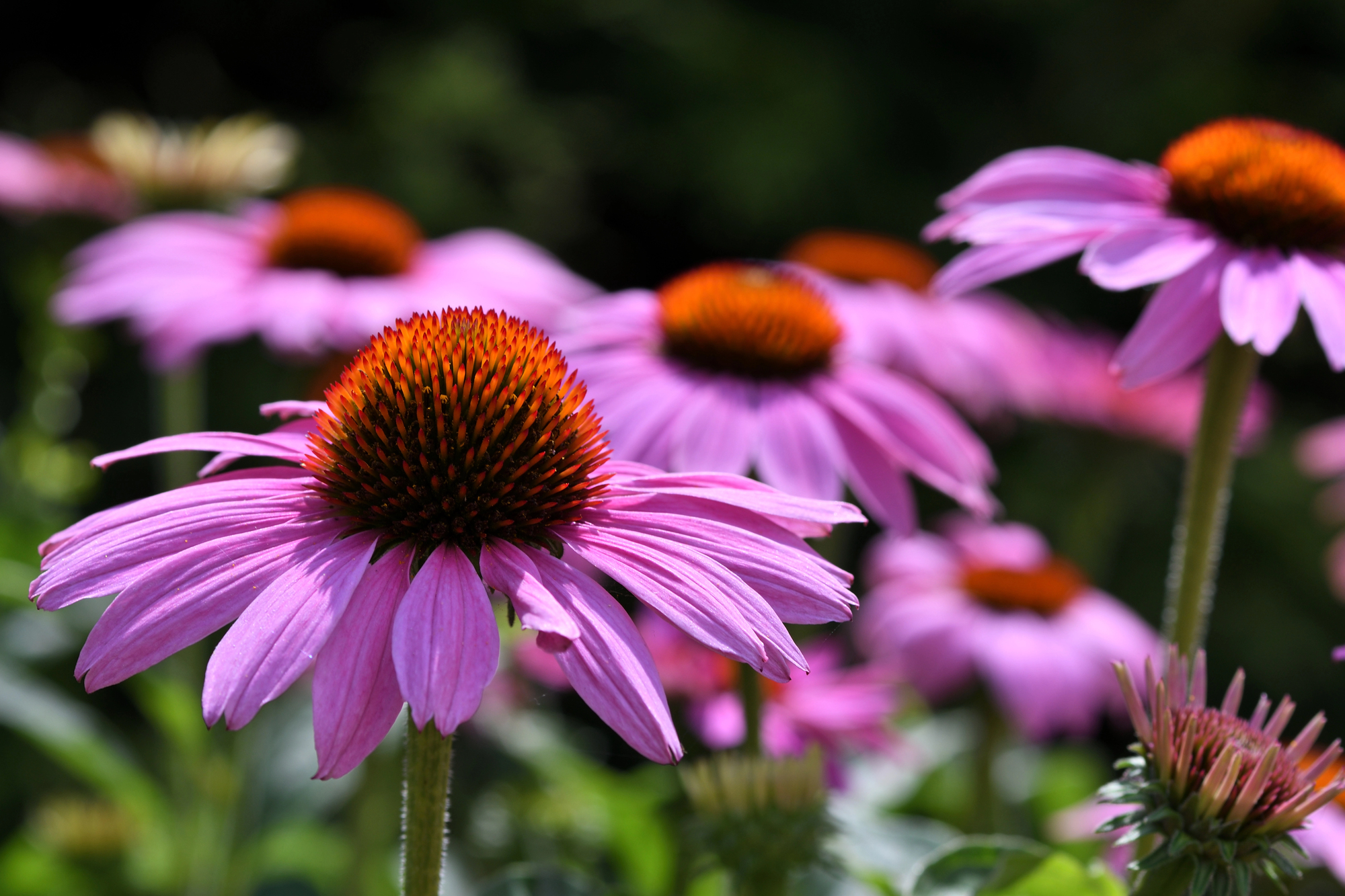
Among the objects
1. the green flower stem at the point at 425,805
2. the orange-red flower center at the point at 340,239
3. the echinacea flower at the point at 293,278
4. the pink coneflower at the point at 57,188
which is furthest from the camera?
the pink coneflower at the point at 57,188

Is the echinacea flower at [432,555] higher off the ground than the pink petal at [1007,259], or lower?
lower

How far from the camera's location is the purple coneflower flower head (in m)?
0.63

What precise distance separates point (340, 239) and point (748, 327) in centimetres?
65

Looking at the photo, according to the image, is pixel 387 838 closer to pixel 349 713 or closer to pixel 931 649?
pixel 931 649

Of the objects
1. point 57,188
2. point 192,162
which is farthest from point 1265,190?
point 57,188

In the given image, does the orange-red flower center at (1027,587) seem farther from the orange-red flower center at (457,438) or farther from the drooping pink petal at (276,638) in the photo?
the drooping pink petal at (276,638)

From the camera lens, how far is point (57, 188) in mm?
2078

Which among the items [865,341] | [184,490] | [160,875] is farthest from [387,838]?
[184,490]

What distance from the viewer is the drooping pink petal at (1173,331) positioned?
831mm

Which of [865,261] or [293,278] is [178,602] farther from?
[865,261]

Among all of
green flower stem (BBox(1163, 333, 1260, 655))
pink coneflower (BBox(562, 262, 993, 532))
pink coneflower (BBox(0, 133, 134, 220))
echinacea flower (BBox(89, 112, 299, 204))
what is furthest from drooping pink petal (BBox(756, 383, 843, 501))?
pink coneflower (BBox(0, 133, 134, 220))

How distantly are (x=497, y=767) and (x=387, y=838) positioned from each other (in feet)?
0.54

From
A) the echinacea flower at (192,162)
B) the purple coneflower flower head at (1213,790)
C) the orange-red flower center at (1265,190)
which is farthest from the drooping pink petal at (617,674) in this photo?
the echinacea flower at (192,162)

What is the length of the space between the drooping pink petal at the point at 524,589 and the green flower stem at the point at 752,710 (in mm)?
315
